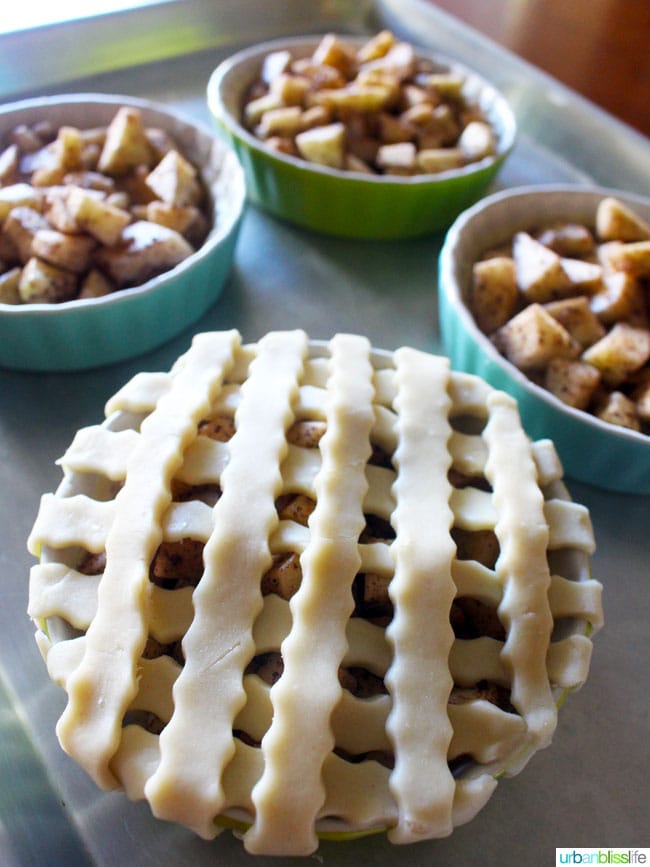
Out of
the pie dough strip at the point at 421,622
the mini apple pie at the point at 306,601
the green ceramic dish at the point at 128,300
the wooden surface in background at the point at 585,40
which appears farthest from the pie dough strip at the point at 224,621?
the wooden surface in background at the point at 585,40

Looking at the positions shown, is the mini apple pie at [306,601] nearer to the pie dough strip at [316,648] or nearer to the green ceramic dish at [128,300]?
the pie dough strip at [316,648]

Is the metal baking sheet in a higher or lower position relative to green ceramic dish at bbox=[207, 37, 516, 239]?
lower

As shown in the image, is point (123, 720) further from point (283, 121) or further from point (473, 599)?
point (283, 121)

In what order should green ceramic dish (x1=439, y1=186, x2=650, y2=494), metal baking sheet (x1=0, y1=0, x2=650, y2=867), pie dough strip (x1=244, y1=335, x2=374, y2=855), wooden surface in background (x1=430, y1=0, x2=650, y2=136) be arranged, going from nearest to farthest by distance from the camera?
pie dough strip (x1=244, y1=335, x2=374, y2=855) → metal baking sheet (x1=0, y1=0, x2=650, y2=867) → green ceramic dish (x1=439, y1=186, x2=650, y2=494) → wooden surface in background (x1=430, y1=0, x2=650, y2=136)

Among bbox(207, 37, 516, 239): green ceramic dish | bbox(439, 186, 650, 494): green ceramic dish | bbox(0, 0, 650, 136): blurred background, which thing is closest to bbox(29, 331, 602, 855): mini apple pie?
bbox(439, 186, 650, 494): green ceramic dish

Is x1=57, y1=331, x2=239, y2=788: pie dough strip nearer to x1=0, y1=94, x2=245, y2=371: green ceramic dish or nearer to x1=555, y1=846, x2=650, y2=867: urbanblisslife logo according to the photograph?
x1=0, y1=94, x2=245, y2=371: green ceramic dish

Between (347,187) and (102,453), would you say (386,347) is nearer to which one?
(347,187)
